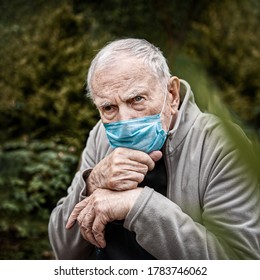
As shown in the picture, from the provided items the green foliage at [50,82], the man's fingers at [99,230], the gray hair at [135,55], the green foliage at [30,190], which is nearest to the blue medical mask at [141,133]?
the gray hair at [135,55]

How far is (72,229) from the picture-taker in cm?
155

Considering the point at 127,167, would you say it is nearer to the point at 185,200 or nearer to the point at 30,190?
the point at 185,200

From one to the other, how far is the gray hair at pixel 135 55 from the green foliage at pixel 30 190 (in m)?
0.62

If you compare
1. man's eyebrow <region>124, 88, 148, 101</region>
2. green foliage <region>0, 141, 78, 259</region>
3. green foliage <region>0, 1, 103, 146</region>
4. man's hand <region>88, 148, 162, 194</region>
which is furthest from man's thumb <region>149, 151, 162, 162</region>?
green foliage <region>0, 141, 78, 259</region>

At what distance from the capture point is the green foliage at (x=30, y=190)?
2.03m

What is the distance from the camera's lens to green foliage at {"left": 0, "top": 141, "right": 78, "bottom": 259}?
6.64 ft

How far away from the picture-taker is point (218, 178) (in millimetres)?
1327

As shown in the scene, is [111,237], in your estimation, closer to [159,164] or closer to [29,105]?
[159,164]

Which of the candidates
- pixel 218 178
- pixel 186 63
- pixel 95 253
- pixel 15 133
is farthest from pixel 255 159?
pixel 15 133

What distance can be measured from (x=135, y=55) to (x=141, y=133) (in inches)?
8.1

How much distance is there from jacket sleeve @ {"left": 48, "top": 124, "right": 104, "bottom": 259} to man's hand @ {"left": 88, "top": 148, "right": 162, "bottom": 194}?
143 millimetres
